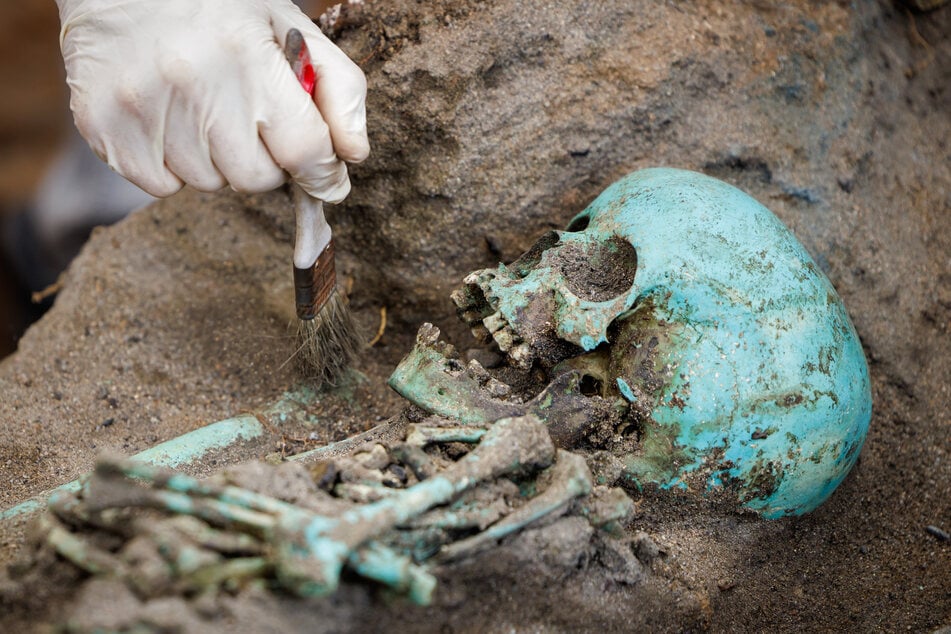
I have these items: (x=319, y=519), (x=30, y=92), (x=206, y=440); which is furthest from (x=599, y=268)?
(x=30, y=92)

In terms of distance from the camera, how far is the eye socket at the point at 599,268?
1887 mm

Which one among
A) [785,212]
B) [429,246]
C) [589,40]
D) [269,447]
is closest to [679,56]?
[589,40]

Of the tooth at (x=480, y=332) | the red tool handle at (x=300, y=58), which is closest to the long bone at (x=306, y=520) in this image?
the tooth at (x=480, y=332)

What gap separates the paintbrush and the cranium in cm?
39

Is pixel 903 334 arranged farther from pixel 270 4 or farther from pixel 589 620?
pixel 270 4

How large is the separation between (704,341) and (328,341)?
3.19 ft

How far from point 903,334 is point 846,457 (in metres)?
0.79

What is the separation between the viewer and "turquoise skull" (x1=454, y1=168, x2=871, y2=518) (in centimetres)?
178

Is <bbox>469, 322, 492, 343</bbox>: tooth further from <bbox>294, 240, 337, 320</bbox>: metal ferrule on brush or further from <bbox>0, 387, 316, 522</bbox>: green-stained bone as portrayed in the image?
<bbox>0, 387, 316, 522</bbox>: green-stained bone

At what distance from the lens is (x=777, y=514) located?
6.40 ft

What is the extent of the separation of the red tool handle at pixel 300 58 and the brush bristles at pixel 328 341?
0.58 m

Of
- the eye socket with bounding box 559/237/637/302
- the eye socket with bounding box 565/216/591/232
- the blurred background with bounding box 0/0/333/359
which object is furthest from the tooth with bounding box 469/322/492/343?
the blurred background with bounding box 0/0/333/359

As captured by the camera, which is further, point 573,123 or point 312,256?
point 573,123

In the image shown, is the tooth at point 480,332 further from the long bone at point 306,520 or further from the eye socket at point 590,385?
the long bone at point 306,520
